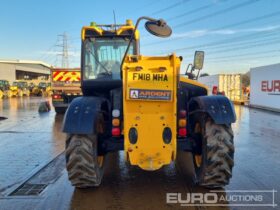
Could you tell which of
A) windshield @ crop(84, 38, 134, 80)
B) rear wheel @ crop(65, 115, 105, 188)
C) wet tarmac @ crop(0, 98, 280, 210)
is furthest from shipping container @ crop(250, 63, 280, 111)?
rear wheel @ crop(65, 115, 105, 188)

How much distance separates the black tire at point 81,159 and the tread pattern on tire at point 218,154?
169 centimetres

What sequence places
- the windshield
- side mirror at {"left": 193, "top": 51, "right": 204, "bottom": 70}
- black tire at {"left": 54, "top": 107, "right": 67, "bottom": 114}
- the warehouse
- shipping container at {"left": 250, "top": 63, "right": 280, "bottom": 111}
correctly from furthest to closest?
the warehouse, shipping container at {"left": 250, "top": 63, "right": 280, "bottom": 111}, black tire at {"left": 54, "top": 107, "right": 67, "bottom": 114}, the windshield, side mirror at {"left": 193, "top": 51, "right": 204, "bottom": 70}

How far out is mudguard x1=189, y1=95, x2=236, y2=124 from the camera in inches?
193

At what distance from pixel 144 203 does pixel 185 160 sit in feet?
8.42

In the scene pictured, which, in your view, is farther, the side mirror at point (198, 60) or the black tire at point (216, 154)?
the side mirror at point (198, 60)

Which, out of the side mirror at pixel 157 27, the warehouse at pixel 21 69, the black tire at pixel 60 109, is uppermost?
the warehouse at pixel 21 69

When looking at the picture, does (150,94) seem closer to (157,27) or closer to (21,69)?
(157,27)

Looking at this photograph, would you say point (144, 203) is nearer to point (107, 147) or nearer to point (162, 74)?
point (107, 147)

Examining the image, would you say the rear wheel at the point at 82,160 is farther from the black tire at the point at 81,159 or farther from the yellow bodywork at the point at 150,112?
the yellow bodywork at the point at 150,112

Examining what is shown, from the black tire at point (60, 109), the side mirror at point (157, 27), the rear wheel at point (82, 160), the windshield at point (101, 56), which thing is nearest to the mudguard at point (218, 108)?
the side mirror at point (157, 27)

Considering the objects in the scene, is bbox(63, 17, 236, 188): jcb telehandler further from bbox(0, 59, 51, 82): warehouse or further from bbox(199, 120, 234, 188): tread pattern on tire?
bbox(0, 59, 51, 82): warehouse

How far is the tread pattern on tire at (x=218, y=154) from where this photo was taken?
4918 mm

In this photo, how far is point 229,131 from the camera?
5012mm

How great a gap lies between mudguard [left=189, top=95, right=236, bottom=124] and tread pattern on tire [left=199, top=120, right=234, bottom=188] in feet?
0.51
